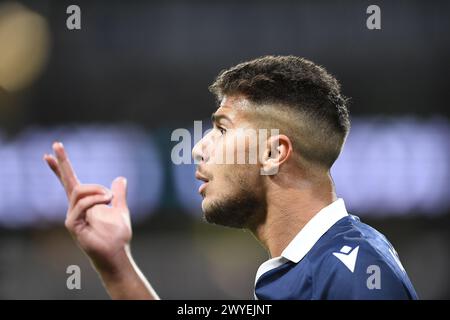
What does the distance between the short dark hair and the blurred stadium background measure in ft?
14.8

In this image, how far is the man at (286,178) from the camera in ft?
9.48

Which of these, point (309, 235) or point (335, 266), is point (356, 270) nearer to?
point (335, 266)

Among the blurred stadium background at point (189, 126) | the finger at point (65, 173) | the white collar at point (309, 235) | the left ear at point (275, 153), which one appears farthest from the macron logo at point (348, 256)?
the blurred stadium background at point (189, 126)

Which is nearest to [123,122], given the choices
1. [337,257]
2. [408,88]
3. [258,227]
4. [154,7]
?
[154,7]

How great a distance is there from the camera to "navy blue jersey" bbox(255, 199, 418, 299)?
262 centimetres

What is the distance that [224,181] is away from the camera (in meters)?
3.18

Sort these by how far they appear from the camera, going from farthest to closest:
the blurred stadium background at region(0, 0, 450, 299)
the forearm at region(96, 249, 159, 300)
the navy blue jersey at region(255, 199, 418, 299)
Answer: the blurred stadium background at region(0, 0, 450, 299) → the navy blue jersey at region(255, 199, 418, 299) → the forearm at region(96, 249, 159, 300)

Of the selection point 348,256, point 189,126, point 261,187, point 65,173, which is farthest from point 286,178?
point 189,126

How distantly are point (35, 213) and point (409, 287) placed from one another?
608 cm

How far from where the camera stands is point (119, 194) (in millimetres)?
2668

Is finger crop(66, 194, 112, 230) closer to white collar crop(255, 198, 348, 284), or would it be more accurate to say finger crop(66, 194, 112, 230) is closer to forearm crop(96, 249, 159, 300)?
forearm crop(96, 249, 159, 300)

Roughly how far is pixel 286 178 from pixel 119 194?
88 centimetres
